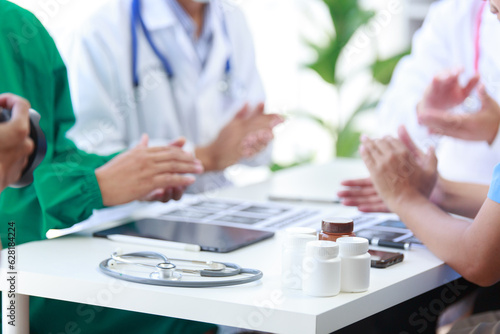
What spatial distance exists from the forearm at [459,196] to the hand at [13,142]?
33.5 inches

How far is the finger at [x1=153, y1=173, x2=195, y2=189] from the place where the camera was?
1518 millimetres

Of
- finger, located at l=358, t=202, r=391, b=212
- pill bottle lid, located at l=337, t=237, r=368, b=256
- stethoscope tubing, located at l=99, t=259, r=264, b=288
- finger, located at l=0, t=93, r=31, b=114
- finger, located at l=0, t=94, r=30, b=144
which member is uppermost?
finger, located at l=0, t=93, r=31, b=114

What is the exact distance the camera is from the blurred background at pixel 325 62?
11.8ft

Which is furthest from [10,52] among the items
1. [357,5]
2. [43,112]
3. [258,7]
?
[258,7]

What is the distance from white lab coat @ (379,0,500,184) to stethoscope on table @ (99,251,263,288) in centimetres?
102

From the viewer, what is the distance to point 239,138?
2.19m

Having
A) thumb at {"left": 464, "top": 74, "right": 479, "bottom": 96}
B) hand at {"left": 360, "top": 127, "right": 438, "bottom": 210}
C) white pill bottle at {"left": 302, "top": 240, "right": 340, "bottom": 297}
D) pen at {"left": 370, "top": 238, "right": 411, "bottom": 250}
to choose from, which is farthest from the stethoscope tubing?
thumb at {"left": 464, "top": 74, "right": 479, "bottom": 96}

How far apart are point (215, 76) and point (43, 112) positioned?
0.93 metres

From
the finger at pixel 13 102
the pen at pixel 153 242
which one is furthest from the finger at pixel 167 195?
the finger at pixel 13 102

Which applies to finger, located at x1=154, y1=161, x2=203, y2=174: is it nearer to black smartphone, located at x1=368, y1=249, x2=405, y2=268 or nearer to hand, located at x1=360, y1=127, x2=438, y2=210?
hand, located at x1=360, y1=127, x2=438, y2=210

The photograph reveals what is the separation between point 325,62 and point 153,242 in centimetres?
250

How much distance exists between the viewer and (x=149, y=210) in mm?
1652

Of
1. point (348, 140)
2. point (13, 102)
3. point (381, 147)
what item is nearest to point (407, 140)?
point (381, 147)

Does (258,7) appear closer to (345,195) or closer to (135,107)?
(135,107)
